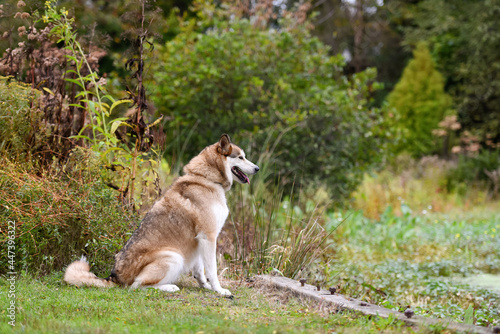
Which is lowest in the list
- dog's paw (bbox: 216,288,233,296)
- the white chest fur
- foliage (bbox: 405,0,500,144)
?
dog's paw (bbox: 216,288,233,296)

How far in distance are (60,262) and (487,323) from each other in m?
4.55

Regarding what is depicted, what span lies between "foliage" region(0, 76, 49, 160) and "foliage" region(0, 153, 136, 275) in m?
0.25

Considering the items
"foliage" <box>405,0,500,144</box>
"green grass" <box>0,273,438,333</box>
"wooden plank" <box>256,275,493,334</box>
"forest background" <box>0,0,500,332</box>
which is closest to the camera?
"green grass" <box>0,273,438,333</box>

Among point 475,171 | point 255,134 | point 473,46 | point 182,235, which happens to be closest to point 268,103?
point 255,134

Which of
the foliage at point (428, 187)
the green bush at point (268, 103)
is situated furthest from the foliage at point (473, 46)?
the green bush at point (268, 103)

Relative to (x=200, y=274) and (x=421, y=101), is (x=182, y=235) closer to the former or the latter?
(x=200, y=274)

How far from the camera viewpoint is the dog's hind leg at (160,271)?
4.67 m

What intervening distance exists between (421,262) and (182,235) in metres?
4.83

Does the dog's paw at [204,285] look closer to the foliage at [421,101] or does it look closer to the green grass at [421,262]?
the green grass at [421,262]

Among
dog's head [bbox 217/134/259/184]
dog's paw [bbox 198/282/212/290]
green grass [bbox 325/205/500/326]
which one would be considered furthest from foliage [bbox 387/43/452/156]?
dog's paw [bbox 198/282/212/290]

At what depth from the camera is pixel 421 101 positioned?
22.8 m

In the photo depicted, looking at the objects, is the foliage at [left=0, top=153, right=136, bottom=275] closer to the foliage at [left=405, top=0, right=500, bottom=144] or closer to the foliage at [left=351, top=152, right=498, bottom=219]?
the foliage at [left=351, top=152, right=498, bottom=219]

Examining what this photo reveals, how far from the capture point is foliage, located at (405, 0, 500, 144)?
1905 centimetres

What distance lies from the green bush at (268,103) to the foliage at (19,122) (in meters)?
4.41
